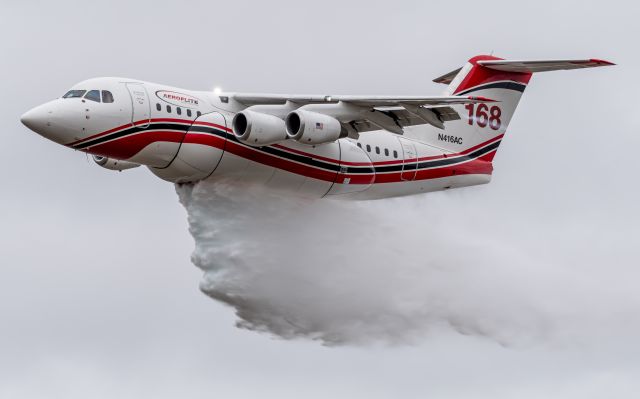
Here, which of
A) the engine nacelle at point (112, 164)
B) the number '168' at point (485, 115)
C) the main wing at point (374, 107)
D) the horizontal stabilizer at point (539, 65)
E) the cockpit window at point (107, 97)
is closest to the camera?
the cockpit window at point (107, 97)

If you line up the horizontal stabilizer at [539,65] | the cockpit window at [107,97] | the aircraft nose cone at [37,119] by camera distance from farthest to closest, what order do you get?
the horizontal stabilizer at [539,65] < the cockpit window at [107,97] < the aircraft nose cone at [37,119]

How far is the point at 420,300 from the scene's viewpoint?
88.6ft

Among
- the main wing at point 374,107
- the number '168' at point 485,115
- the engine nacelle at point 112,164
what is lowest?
the engine nacelle at point 112,164

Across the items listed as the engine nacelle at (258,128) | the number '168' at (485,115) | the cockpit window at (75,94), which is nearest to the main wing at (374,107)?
the engine nacelle at (258,128)

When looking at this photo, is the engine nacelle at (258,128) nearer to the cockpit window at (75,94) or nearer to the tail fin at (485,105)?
the cockpit window at (75,94)

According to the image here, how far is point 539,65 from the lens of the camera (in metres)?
26.3

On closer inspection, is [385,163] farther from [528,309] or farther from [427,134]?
[528,309]

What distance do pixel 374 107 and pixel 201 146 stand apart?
2.77 m

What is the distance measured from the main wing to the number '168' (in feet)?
9.92

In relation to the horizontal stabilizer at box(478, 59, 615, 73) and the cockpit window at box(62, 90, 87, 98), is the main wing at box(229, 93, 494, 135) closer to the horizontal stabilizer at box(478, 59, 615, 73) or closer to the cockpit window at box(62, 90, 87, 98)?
the horizontal stabilizer at box(478, 59, 615, 73)

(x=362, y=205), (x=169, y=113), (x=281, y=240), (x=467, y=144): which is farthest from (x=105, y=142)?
(x=467, y=144)

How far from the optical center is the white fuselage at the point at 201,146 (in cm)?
2339

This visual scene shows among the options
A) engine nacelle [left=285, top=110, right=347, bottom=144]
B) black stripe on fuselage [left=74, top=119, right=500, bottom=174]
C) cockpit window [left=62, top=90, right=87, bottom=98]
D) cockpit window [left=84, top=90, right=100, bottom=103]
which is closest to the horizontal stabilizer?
black stripe on fuselage [left=74, top=119, right=500, bottom=174]

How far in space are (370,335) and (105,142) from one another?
19.1 ft
